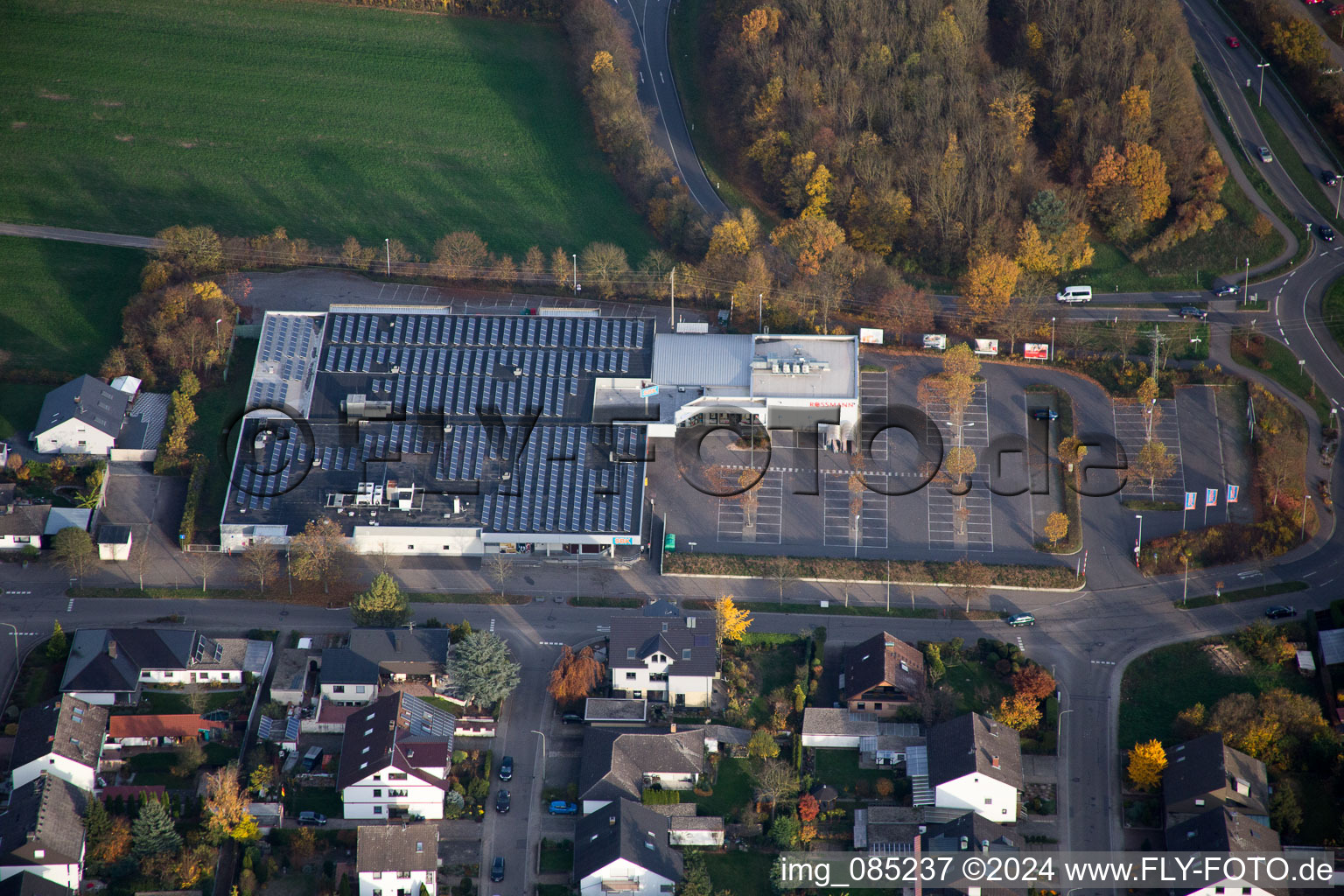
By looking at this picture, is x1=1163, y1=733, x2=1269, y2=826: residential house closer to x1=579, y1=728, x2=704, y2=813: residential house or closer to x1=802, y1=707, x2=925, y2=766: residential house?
x1=802, y1=707, x2=925, y2=766: residential house

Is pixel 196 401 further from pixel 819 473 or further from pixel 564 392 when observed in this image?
pixel 819 473

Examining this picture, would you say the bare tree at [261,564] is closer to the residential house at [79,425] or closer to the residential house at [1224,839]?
the residential house at [79,425]

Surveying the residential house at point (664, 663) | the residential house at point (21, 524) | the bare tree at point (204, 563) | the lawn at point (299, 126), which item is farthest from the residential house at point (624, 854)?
the lawn at point (299, 126)

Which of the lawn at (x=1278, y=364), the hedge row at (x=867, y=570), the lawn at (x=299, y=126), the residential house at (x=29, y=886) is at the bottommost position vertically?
the residential house at (x=29, y=886)

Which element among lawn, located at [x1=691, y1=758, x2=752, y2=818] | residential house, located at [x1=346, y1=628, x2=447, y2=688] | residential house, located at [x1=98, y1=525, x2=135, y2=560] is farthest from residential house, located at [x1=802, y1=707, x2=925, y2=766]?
residential house, located at [x1=98, y1=525, x2=135, y2=560]

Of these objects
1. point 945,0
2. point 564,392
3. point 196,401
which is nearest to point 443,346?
point 564,392

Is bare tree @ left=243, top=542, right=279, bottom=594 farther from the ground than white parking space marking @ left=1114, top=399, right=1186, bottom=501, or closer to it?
closer to it
